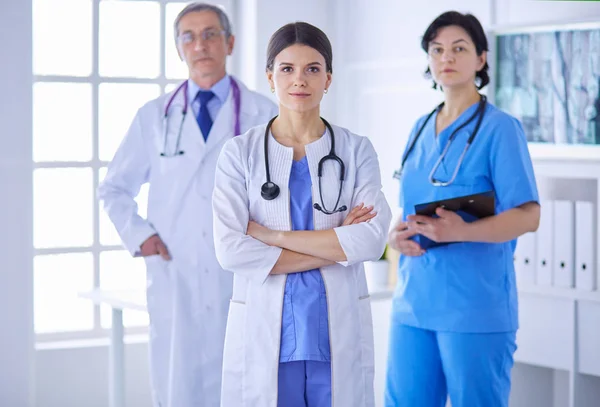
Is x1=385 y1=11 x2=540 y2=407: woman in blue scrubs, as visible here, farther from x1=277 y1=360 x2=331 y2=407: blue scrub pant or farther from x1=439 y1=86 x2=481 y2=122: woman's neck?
x1=277 y1=360 x2=331 y2=407: blue scrub pant

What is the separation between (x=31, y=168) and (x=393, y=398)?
1.86 meters

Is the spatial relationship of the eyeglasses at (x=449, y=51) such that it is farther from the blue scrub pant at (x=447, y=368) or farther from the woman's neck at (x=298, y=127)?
the blue scrub pant at (x=447, y=368)

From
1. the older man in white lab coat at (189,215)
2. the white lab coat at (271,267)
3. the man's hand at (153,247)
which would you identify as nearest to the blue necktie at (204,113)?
the older man in white lab coat at (189,215)

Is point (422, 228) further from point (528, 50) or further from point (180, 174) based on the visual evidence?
point (528, 50)

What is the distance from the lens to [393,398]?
8.57 ft

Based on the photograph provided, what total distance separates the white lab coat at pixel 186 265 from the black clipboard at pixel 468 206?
62 centimetres

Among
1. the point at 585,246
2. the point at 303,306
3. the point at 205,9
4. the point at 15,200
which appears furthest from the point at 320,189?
the point at 15,200

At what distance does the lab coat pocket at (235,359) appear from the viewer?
2.04m

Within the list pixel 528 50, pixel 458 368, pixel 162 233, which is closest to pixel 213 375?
pixel 162 233

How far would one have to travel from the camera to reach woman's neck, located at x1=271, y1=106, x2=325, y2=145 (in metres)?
2.11

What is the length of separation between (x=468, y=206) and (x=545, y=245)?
0.75 metres

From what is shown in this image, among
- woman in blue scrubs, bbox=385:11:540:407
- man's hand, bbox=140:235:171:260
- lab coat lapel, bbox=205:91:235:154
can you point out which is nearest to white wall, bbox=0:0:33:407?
man's hand, bbox=140:235:171:260

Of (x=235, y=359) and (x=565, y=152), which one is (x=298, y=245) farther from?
(x=565, y=152)

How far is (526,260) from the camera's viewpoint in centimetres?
319
